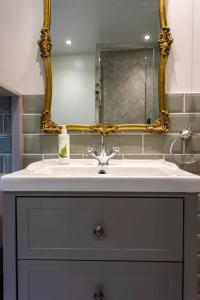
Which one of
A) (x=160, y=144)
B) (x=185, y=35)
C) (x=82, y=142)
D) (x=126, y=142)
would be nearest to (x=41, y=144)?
(x=82, y=142)

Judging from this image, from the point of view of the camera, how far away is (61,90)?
1.26m

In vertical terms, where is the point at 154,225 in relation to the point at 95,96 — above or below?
below

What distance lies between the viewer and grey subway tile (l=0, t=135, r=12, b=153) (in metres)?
1.28

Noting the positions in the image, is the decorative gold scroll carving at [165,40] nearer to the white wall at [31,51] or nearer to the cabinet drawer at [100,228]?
the white wall at [31,51]

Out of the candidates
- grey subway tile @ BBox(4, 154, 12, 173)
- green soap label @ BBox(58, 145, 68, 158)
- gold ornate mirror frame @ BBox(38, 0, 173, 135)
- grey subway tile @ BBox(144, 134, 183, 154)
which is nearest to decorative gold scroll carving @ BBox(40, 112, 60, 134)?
gold ornate mirror frame @ BBox(38, 0, 173, 135)

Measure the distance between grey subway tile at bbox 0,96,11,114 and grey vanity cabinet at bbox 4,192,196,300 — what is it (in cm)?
63

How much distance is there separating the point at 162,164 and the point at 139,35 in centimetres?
62

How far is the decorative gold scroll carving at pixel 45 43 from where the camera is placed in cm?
124

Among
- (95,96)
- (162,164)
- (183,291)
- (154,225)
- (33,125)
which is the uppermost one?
(95,96)

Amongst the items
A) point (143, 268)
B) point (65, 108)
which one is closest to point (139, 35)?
point (65, 108)

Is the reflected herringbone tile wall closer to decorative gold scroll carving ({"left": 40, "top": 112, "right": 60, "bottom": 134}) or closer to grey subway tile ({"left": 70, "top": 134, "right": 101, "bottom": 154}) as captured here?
grey subway tile ({"left": 70, "top": 134, "right": 101, "bottom": 154})

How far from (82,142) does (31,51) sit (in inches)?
20.0

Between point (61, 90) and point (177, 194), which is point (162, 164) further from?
point (61, 90)

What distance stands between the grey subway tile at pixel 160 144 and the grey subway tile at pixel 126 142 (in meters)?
0.04
